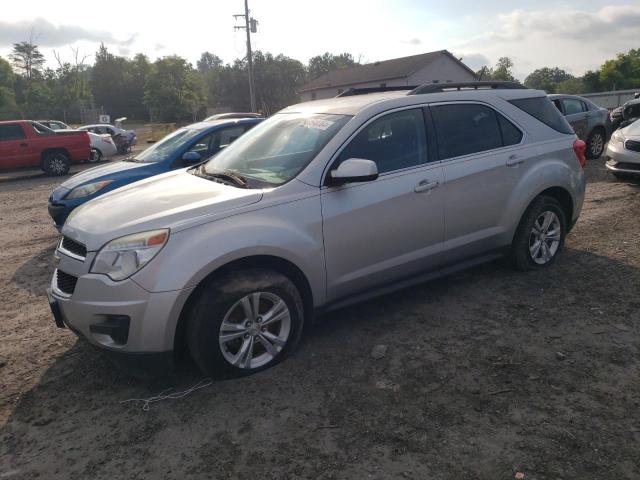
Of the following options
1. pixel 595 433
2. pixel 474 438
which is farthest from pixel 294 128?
pixel 595 433

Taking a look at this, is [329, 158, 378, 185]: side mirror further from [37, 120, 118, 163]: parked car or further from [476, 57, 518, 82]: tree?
[476, 57, 518, 82]: tree

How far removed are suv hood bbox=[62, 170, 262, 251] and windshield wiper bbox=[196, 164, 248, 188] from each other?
9cm

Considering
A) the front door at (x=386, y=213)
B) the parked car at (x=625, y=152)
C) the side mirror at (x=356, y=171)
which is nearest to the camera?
the side mirror at (x=356, y=171)

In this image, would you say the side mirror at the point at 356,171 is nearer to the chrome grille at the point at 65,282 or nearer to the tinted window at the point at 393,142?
the tinted window at the point at 393,142

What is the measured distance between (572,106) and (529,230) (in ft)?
29.5

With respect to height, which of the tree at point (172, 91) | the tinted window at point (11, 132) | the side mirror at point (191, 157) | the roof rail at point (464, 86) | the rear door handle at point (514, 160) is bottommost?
the rear door handle at point (514, 160)

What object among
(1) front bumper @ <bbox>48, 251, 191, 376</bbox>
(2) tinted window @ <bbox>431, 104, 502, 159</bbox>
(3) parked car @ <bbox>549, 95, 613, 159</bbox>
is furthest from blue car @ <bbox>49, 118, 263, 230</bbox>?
(3) parked car @ <bbox>549, 95, 613, 159</bbox>

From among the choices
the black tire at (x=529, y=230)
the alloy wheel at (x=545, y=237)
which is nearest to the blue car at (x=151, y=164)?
the black tire at (x=529, y=230)

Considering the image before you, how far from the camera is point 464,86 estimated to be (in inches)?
184

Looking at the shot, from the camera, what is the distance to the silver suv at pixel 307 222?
3.06 m

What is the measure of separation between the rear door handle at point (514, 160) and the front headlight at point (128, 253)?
10.2 feet

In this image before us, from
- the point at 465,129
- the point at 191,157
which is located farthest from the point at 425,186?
the point at 191,157

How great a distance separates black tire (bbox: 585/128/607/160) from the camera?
12.5m

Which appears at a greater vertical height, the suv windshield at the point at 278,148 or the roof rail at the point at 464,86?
the roof rail at the point at 464,86
